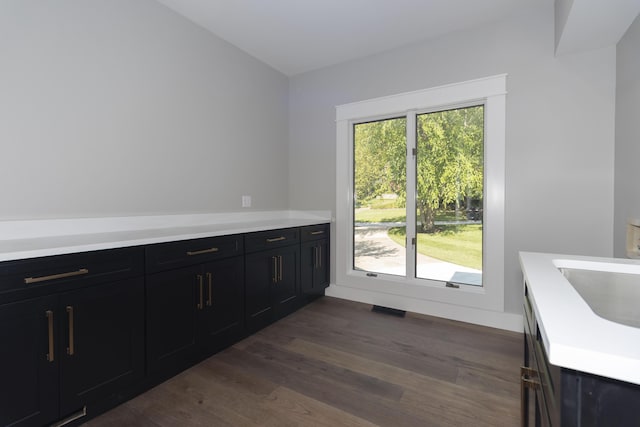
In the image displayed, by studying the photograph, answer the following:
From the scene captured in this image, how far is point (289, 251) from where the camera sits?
2.87m

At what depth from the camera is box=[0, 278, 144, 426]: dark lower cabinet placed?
126 cm

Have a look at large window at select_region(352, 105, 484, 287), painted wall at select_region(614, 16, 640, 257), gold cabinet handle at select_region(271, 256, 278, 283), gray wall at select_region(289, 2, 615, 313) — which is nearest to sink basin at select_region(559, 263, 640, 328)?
painted wall at select_region(614, 16, 640, 257)

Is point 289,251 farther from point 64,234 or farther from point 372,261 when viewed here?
point 64,234

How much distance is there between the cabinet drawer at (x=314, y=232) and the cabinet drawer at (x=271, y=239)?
0.10m

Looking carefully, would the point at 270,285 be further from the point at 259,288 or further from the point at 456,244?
the point at 456,244

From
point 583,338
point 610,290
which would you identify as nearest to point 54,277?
point 583,338

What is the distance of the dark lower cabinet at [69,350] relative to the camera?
126 centimetres

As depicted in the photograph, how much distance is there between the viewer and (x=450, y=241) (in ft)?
9.66

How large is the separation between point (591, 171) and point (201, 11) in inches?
136

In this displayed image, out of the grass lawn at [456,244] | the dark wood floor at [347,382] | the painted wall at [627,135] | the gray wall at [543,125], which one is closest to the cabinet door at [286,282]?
the dark wood floor at [347,382]

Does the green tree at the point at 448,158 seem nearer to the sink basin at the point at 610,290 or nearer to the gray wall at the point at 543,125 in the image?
the gray wall at the point at 543,125

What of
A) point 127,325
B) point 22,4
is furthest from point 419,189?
point 22,4

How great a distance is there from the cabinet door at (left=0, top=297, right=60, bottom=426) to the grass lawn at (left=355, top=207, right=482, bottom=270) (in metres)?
2.84

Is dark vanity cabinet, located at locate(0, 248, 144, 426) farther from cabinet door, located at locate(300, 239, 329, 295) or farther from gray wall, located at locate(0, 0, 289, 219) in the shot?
cabinet door, located at locate(300, 239, 329, 295)
